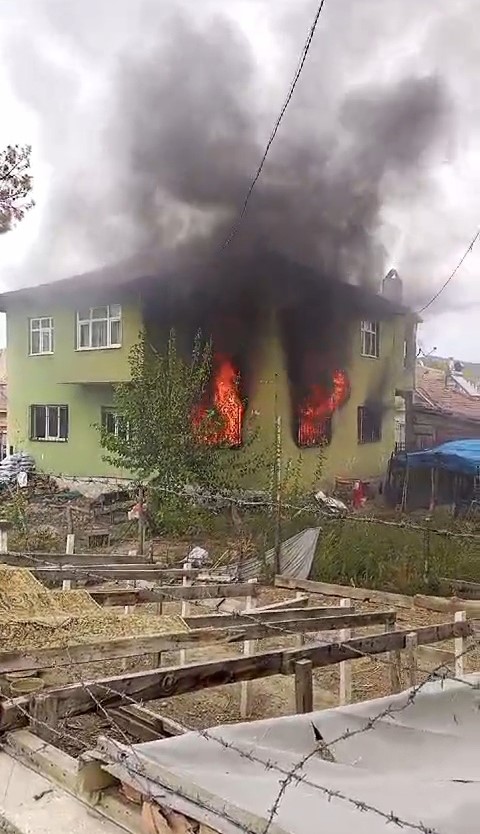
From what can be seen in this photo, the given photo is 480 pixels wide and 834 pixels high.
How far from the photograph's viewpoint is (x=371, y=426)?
17.6 metres

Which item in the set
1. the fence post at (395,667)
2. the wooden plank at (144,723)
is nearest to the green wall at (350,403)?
the fence post at (395,667)

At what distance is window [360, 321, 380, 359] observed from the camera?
1783 centimetres

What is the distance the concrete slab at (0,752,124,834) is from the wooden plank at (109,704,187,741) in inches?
29.2

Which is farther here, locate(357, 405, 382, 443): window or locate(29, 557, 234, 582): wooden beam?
locate(357, 405, 382, 443): window

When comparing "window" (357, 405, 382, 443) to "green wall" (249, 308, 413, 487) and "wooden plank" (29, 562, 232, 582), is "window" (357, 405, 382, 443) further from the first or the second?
"wooden plank" (29, 562, 232, 582)

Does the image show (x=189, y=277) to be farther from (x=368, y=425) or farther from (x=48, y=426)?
(x=368, y=425)

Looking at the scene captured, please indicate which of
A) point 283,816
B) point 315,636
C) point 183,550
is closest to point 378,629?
point 315,636

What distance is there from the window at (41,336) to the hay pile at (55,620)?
44.9ft

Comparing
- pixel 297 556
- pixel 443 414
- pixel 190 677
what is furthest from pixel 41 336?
pixel 190 677

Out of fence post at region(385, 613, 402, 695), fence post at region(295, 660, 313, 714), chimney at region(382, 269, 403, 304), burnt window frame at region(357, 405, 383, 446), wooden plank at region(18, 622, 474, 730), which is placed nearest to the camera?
wooden plank at region(18, 622, 474, 730)

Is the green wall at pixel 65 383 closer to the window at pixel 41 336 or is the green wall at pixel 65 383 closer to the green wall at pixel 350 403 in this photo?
the window at pixel 41 336

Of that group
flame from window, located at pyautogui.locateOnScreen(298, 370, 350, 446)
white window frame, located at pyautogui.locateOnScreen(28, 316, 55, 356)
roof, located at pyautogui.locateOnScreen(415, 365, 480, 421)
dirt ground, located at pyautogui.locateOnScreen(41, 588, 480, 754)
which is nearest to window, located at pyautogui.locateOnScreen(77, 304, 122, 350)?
white window frame, located at pyautogui.locateOnScreen(28, 316, 55, 356)

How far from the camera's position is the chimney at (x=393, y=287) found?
18.9 metres

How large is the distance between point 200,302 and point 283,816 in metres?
14.8
